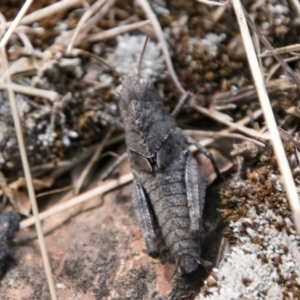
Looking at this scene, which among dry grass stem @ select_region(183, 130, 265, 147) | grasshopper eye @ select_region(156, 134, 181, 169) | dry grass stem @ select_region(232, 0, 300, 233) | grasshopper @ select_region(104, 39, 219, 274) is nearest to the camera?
dry grass stem @ select_region(232, 0, 300, 233)

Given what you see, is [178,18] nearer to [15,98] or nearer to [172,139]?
[172,139]

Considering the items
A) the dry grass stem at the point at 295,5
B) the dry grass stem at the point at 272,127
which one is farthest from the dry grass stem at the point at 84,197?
the dry grass stem at the point at 295,5

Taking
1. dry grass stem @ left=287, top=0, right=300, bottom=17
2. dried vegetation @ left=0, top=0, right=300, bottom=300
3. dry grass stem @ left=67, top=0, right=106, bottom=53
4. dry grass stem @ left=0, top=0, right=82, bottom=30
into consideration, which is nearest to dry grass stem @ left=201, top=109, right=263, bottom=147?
dried vegetation @ left=0, top=0, right=300, bottom=300

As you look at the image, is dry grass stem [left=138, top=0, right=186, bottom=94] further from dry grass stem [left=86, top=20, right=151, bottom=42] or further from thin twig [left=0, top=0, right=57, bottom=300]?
thin twig [left=0, top=0, right=57, bottom=300]

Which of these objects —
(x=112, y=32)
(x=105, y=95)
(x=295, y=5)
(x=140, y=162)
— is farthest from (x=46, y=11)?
(x=295, y=5)

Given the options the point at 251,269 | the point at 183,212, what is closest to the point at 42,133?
the point at 183,212

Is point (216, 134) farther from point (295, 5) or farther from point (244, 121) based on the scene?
point (295, 5)

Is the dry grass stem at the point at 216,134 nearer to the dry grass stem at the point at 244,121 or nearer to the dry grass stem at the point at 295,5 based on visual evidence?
the dry grass stem at the point at 244,121
